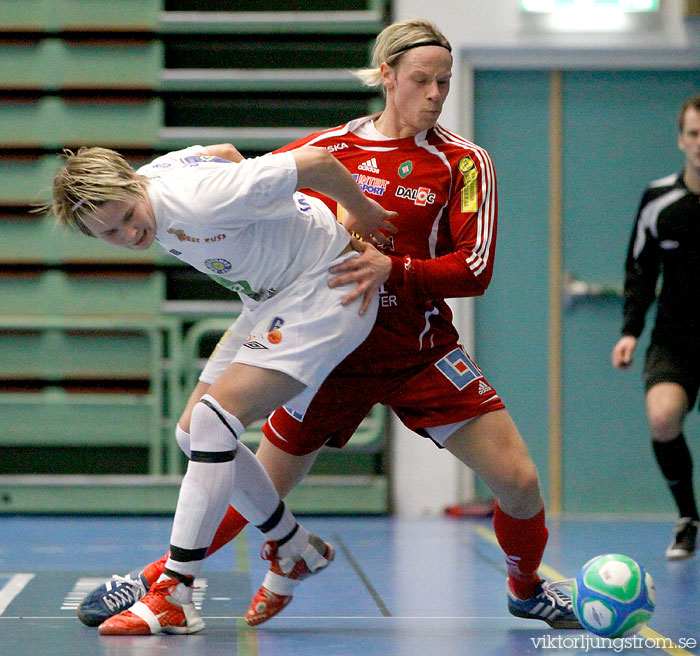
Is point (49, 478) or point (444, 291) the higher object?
point (444, 291)

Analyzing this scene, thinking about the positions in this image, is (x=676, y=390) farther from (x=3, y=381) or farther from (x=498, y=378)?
(x=3, y=381)

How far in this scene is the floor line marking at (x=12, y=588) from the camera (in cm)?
355

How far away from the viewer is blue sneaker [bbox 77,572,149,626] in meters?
3.06

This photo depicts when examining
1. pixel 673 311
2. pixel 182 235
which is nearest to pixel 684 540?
pixel 673 311

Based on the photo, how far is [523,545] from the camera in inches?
125

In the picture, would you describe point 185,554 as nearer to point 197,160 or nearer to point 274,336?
point 274,336

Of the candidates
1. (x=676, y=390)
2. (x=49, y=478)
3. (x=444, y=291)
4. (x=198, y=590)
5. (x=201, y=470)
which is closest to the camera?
(x=201, y=470)

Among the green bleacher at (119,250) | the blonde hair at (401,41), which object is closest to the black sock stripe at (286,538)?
the blonde hair at (401,41)

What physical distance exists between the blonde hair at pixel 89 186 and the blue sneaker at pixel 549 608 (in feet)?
5.52

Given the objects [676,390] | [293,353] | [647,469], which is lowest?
[647,469]

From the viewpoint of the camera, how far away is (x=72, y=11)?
22.1 feet

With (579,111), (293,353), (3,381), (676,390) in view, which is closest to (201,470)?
(293,353)

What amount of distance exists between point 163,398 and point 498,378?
7.16ft

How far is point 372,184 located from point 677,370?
2153mm
